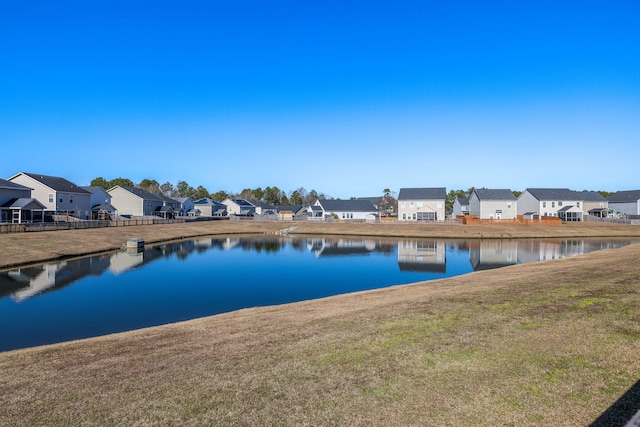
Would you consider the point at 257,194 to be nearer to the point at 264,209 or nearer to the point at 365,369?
the point at 264,209

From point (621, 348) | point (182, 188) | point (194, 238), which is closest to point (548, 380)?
point (621, 348)

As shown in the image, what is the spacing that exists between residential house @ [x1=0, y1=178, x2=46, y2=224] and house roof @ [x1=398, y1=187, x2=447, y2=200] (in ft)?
234

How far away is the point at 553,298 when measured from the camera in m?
12.1

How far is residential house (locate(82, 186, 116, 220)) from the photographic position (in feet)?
262

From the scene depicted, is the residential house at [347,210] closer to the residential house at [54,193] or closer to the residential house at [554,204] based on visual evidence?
the residential house at [554,204]

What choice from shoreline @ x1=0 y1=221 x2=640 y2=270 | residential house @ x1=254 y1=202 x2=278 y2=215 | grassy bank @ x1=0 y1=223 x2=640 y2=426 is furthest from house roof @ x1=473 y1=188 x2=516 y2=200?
grassy bank @ x1=0 y1=223 x2=640 y2=426

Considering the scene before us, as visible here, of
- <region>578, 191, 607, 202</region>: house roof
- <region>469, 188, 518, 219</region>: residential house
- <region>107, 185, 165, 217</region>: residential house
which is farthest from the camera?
<region>578, 191, 607, 202</region>: house roof

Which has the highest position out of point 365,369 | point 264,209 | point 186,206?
point 186,206

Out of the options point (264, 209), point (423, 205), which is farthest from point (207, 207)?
point (423, 205)

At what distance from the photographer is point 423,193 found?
91125 mm

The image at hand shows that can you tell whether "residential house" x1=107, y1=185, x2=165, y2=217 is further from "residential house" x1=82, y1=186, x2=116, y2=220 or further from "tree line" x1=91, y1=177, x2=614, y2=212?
Result: "tree line" x1=91, y1=177, x2=614, y2=212

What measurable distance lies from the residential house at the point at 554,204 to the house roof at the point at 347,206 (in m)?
37.0

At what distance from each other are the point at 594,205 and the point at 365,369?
355 ft

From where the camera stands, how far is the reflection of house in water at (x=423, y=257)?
33.8 metres
